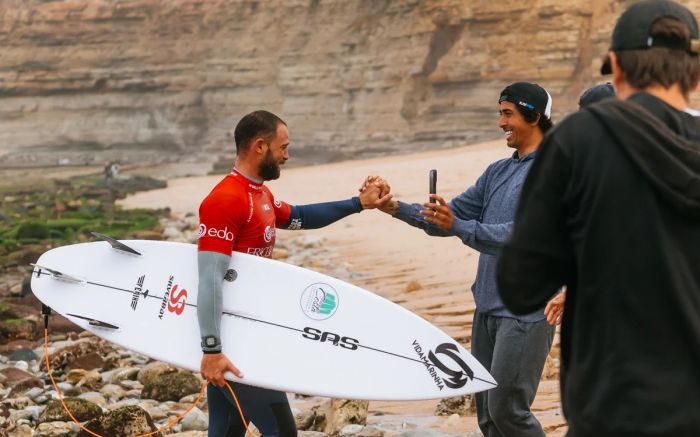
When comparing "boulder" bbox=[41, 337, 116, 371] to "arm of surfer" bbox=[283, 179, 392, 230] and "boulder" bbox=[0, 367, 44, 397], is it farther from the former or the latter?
"arm of surfer" bbox=[283, 179, 392, 230]

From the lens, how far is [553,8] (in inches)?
1407

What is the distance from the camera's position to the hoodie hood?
206cm

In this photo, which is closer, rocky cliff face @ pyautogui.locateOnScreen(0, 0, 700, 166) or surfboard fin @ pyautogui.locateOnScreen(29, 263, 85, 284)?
surfboard fin @ pyautogui.locateOnScreen(29, 263, 85, 284)

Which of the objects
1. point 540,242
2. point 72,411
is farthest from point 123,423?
point 540,242

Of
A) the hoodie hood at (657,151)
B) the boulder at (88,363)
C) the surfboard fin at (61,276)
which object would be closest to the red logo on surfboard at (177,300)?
the surfboard fin at (61,276)

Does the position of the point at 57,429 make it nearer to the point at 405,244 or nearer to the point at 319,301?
the point at 319,301

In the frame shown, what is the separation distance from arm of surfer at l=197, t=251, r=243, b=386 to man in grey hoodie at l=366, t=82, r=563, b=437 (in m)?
0.84

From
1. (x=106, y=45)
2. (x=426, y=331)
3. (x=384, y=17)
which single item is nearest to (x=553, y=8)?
(x=384, y=17)

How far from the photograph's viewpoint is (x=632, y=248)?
2082mm

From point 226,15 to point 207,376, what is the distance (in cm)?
4354

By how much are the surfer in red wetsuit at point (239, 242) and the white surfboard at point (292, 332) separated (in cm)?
11

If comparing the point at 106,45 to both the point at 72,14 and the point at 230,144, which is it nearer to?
the point at 72,14

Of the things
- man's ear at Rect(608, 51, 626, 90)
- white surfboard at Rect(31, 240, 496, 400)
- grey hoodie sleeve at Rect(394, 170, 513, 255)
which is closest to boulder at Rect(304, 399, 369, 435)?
white surfboard at Rect(31, 240, 496, 400)

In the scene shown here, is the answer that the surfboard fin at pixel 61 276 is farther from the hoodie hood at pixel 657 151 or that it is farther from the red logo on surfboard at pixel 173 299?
the hoodie hood at pixel 657 151
